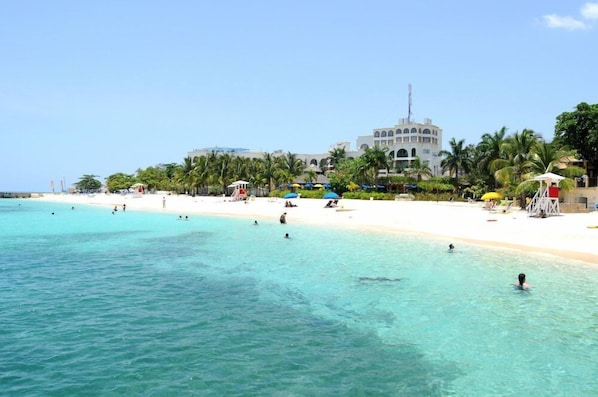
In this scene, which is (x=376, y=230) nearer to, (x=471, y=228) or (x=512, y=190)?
(x=471, y=228)

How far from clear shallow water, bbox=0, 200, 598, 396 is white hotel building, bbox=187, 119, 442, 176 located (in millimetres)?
72498

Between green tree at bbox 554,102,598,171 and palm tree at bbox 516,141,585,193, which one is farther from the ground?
green tree at bbox 554,102,598,171

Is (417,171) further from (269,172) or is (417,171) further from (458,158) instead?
(269,172)

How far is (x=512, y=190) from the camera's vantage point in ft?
143

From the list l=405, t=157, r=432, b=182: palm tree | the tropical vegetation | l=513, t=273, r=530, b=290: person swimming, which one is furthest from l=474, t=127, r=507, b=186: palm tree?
l=513, t=273, r=530, b=290: person swimming

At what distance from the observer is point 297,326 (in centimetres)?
1114

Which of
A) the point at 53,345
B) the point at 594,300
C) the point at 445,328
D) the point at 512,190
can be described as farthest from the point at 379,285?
the point at 512,190

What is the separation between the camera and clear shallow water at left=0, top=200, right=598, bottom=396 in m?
8.05

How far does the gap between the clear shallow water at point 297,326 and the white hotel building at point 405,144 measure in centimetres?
7250

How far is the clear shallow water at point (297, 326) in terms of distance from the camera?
805 cm

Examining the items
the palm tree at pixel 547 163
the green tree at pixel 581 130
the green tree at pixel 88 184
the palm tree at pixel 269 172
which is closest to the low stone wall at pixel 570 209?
the palm tree at pixel 547 163

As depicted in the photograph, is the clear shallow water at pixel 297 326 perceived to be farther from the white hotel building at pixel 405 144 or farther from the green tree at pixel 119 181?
the green tree at pixel 119 181

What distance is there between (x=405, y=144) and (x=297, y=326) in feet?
278

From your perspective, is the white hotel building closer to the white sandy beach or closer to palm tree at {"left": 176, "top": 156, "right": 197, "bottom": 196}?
palm tree at {"left": 176, "top": 156, "right": 197, "bottom": 196}
